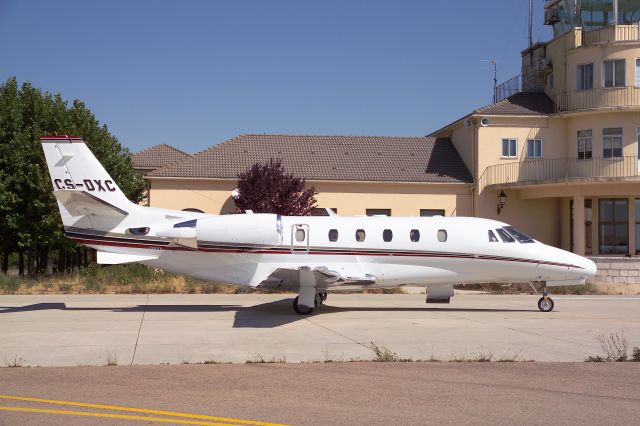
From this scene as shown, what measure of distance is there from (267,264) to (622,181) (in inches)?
779

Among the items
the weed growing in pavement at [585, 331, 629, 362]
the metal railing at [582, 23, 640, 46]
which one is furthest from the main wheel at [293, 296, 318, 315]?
the metal railing at [582, 23, 640, 46]

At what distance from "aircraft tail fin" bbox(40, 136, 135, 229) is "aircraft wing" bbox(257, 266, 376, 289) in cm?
441

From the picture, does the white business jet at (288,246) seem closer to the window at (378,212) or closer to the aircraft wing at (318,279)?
the aircraft wing at (318,279)

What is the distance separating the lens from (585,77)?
34688 mm

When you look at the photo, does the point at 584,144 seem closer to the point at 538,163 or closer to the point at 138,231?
the point at 538,163

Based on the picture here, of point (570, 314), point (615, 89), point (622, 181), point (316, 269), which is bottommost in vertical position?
point (570, 314)

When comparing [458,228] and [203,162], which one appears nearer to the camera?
[458,228]

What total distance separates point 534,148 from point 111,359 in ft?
94.5

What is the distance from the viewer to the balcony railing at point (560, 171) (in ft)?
109

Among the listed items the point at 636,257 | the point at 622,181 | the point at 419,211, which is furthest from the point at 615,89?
the point at 419,211

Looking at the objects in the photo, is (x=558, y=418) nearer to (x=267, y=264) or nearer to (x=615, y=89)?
(x=267, y=264)

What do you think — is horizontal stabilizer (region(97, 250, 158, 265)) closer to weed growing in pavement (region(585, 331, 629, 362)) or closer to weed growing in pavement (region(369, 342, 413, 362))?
weed growing in pavement (region(369, 342, 413, 362))

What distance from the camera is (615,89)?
3359 centimetres

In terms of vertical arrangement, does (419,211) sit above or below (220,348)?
above
